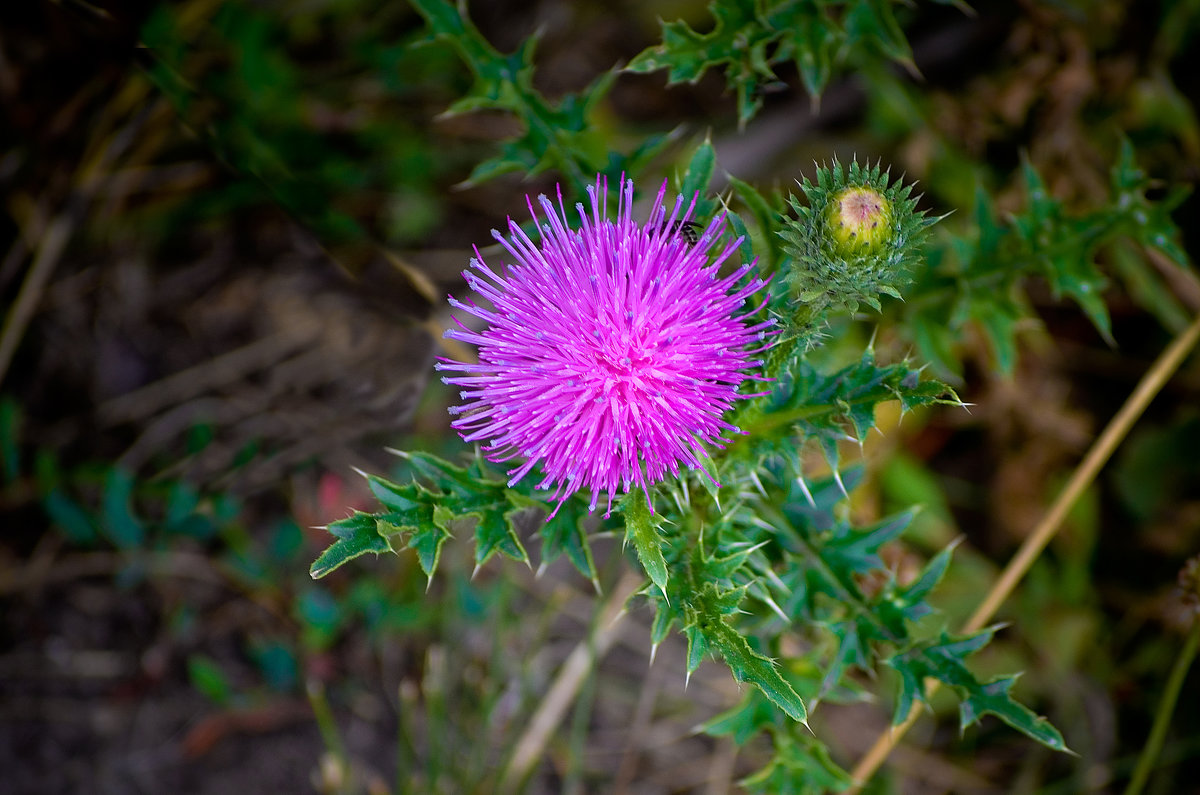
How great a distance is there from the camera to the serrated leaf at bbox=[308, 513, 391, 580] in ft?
7.61

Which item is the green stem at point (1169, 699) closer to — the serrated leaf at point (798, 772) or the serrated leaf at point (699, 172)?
the serrated leaf at point (798, 772)

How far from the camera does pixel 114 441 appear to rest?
A: 505 cm

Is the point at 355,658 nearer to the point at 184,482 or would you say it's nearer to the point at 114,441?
the point at 184,482

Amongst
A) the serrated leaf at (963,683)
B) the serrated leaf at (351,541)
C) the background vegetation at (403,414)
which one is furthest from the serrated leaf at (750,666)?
the background vegetation at (403,414)

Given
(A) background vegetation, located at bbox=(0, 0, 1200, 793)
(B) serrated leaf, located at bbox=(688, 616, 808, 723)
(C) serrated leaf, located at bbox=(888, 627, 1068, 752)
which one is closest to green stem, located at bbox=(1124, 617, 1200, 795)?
(A) background vegetation, located at bbox=(0, 0, 1200, 793)

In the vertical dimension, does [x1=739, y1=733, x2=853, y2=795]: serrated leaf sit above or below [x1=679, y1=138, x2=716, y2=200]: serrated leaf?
below

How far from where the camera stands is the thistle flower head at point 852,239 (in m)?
2.32

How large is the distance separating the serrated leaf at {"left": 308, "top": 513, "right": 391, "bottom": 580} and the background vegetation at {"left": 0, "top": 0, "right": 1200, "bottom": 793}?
1626 millimetres

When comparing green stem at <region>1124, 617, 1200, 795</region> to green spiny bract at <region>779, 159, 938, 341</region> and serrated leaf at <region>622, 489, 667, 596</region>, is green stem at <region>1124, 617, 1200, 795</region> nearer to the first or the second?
green spiny bract at <region>779, 159, 938, 341</region>

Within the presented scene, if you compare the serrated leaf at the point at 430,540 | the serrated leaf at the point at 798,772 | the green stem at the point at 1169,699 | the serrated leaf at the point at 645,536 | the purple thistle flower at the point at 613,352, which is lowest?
the serrated leaf at the point at 798,772

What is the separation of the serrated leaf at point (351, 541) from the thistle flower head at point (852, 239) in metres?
1.39

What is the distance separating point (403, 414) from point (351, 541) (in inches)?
72.6

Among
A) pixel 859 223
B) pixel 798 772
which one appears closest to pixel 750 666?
pixel 798 772

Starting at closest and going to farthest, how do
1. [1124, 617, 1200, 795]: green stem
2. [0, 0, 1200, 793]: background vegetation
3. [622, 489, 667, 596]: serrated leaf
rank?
1. [622, 489, 667, 596]: serrated leaf
2. [1124, 617, 1200, 795]: green stem
3. [0, 0, 1200, 793]: background vegetation
